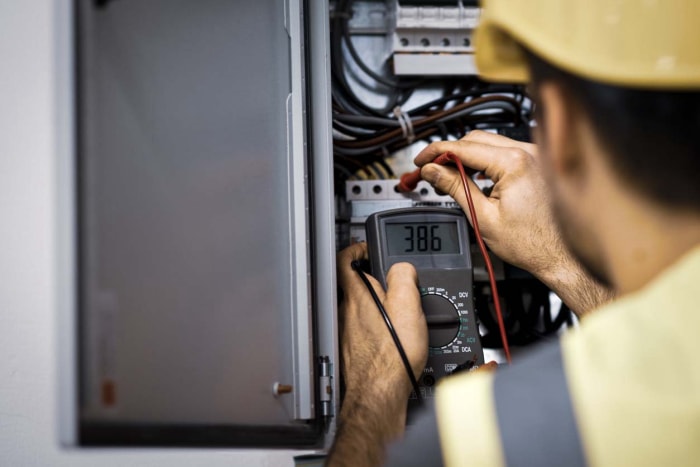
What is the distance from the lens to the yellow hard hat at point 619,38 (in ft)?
1.78

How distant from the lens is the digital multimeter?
117 centimetres

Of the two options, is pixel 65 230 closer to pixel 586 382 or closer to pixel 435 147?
pixel 586 382

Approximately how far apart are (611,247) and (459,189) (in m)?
0.64

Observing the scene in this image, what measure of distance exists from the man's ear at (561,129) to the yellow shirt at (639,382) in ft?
0.45

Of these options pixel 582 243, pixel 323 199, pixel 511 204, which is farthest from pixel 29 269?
pixel 582 243

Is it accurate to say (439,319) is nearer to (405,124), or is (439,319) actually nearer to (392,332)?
(392,332)

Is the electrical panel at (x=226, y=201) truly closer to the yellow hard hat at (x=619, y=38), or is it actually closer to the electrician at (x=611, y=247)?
the electrician at (x=611, y=247)

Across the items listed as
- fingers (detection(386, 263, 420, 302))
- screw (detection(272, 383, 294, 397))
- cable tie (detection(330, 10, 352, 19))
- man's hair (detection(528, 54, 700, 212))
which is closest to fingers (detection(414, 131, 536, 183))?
fingers (detection(386, 263, 420, 302))

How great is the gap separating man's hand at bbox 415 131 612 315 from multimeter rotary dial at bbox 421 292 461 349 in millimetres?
153

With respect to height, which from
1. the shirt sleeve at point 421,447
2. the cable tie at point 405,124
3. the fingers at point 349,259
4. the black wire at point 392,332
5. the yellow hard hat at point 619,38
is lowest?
the shirt sleeve at point 421,447

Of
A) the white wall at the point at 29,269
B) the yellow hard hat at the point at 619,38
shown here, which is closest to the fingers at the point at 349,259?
the white wall at the point at 29,269

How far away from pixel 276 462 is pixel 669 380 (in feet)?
2.97

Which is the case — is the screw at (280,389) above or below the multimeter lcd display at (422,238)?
below

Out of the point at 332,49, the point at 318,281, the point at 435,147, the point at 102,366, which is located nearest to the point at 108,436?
the point at 102,366
